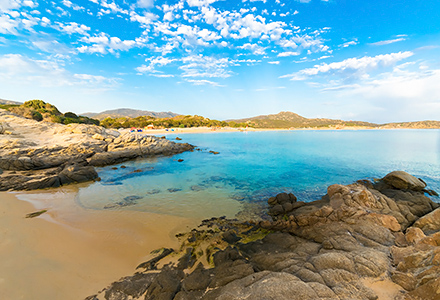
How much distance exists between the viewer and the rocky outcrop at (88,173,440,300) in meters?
4.20

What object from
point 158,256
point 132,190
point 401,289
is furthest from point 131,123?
point 401,289

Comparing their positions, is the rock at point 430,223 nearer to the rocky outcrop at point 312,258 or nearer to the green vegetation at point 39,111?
the rocky outcrop at point 312,258

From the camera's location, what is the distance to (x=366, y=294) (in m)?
4.04

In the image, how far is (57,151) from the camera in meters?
22.6

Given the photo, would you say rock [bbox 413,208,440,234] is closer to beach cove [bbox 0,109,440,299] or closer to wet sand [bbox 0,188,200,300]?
beach cove [bbox 0,109,440,299]

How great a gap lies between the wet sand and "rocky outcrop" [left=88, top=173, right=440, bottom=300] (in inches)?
42.3

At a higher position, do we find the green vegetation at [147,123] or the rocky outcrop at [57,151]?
the green vegetation at [147,123]

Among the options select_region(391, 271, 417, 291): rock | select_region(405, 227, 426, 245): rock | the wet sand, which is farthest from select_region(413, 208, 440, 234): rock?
the wet sand

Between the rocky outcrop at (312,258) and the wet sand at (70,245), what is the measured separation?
3.53ft

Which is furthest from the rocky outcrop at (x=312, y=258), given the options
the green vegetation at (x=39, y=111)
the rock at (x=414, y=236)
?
the green vegetation at (x=39, y=111)

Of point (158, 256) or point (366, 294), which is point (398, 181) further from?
point (158, 256)

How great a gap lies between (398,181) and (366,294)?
43.9 ft

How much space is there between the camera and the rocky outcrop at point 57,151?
1537 cm

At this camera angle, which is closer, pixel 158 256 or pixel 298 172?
pixel 158 256
